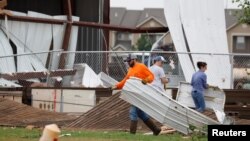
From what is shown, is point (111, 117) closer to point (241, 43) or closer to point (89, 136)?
point (89, 136)

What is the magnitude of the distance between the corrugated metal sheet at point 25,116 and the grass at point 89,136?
188cm

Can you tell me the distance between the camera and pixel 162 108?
17.9m

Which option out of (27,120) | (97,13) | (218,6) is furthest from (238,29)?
(27,120)

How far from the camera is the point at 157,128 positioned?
17812 mm

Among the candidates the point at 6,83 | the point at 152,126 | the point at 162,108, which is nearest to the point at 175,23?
the point at 6,83

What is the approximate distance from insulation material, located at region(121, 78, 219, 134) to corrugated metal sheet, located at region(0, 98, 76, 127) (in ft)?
9.78

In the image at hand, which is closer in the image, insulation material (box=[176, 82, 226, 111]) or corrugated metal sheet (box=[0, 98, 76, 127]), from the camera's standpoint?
insulation material (box=[176, 82, 226, 111])

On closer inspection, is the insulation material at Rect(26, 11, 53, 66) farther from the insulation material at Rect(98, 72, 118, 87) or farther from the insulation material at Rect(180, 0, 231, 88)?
the insulation material at Rect(180, 0, 231, 88)

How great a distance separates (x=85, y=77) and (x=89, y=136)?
41.7ft

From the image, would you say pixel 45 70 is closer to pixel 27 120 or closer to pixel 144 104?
pixel 27 120

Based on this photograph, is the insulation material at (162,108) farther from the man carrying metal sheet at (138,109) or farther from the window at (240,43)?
the window at (240,43)

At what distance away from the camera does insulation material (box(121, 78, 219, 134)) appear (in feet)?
57.9

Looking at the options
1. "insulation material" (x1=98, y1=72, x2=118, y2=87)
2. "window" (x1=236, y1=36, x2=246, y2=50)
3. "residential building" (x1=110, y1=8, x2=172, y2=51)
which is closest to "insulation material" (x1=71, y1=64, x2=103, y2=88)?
"insulation material" (x1=98, y1=72, x2=118, y2=87)

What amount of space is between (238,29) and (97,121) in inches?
2793
